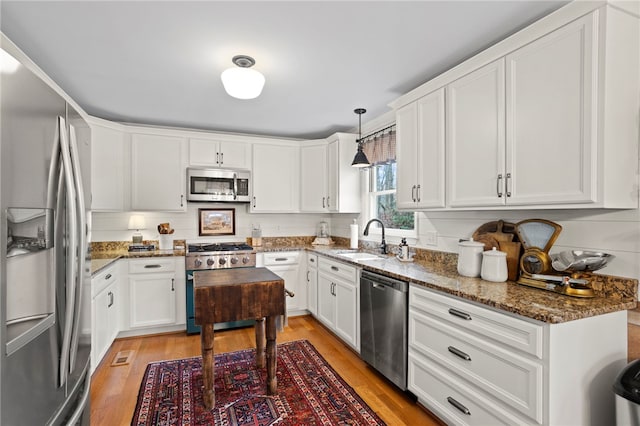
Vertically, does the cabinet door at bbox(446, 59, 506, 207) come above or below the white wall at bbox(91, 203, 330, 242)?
above

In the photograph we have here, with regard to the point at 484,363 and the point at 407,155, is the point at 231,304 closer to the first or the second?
the point at 484,363

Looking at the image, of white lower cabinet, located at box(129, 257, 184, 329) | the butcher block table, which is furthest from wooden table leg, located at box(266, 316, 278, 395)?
white lower cabinet, located at box(129, 257, 184, 329)

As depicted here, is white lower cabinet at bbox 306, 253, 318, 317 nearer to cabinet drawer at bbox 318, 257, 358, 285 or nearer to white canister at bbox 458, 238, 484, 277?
cabinet drawer at bbox 318, 257, 358, 285

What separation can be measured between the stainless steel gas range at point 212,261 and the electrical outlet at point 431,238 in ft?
6.55

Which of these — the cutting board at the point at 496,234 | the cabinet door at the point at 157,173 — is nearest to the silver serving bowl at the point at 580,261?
the cutting board at the point at 496,234

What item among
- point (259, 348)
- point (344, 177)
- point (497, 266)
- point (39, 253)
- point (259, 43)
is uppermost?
point (259, 43)

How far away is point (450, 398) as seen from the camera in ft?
6.20

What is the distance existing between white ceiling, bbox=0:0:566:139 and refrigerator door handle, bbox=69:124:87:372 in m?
0.96

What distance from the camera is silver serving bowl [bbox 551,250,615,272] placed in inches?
63.7

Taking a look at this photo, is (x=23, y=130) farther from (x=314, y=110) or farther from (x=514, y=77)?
(x=314, y=110)

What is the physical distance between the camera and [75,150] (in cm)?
126

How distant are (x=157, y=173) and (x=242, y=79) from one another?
7.07 ft

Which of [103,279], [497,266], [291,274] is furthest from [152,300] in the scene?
[497,266]

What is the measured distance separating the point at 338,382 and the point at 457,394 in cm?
100
